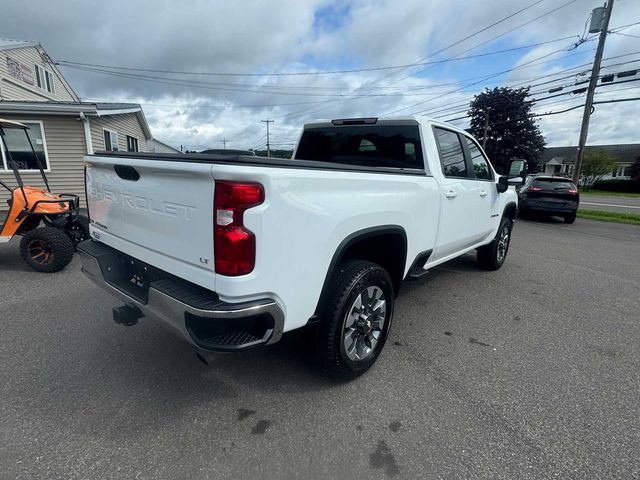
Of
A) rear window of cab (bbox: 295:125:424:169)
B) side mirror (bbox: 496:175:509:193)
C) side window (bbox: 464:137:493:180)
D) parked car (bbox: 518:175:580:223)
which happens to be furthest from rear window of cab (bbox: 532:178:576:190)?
rear window of cab (bbox: 295:125:424:169)

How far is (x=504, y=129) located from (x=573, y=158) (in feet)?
109

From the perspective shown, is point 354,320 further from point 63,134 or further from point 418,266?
point 63,134

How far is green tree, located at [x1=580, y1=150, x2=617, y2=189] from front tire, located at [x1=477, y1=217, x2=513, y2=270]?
50608 millimetres

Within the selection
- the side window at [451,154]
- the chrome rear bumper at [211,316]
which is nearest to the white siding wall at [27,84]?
the chrome rear bumper at [211,316]

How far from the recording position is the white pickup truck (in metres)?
1.73

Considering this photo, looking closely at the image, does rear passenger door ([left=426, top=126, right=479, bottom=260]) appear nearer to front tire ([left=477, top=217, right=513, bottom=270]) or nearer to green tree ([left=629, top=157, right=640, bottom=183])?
front tire ([left=477, top=217, right=513, bottom=270])

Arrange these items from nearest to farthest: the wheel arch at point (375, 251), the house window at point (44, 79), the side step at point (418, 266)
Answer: the wheel arch at point (375, 251)
the side step at point (418, 266)
the house window at point (44, 79)

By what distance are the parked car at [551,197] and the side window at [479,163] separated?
8141 mm

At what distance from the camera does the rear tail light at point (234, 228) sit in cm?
167

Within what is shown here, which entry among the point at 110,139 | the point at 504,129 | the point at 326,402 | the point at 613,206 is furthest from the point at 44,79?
the point at 504,129

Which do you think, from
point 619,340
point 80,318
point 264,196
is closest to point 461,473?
point 264,196

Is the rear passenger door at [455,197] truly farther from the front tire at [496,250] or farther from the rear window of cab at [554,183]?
the rear window of cab at [554,183]

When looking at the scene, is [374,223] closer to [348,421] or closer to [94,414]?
[348,421]

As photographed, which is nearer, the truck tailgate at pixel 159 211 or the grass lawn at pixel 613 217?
the truck tailgate at pixel 159 211
